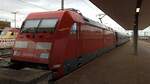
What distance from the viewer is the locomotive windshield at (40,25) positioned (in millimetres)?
9152

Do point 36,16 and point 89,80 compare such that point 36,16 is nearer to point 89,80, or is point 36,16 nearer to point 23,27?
point 23,27

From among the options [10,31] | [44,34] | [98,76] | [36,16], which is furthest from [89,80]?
[10,31]

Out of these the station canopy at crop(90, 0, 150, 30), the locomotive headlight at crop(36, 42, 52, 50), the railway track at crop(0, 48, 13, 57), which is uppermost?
the station canopy at crop(90, 0, 150, 30)

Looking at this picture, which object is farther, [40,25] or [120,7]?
[120,7]

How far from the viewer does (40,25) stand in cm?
958

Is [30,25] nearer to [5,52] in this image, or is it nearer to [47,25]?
[47,25]

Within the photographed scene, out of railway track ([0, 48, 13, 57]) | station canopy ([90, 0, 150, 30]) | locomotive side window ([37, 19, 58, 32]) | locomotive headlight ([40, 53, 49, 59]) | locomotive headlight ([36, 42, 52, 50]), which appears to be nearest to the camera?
locomotive headlight ([40, 53, 49, 59])

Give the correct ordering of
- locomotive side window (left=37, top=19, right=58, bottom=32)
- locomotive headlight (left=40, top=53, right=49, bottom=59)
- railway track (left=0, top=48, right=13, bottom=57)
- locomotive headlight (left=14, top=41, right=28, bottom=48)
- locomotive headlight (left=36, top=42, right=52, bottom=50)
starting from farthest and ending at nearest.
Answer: railway track (left=0, top=48, right=13, bottom=57) → locomotive headlight (left=14, top=41, right=28, bottom=48) → locomotive side window (left=37, top=19, right=58, bottom=32) → locomotive headlight (left=36, top=42, right=52, bottom=50) → locomotive headlight (left=40, top=53, right=49, bottom=59)

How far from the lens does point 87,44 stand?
1208 centimetres

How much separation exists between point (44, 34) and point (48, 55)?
1048 millimetres

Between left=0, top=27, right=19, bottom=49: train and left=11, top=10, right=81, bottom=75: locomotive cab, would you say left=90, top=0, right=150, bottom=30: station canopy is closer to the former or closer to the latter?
left=11, top=10, right=81, bottom=75: locomotive cab

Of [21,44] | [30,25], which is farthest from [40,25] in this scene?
[21,44]

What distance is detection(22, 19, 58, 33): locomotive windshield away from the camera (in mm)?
9152

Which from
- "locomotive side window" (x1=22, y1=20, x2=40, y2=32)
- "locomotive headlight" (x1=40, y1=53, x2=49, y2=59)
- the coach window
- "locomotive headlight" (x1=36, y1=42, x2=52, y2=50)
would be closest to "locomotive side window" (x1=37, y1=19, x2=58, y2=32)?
"locomotive side window" (x1=22, y1=20, x2=40, y2=32)
